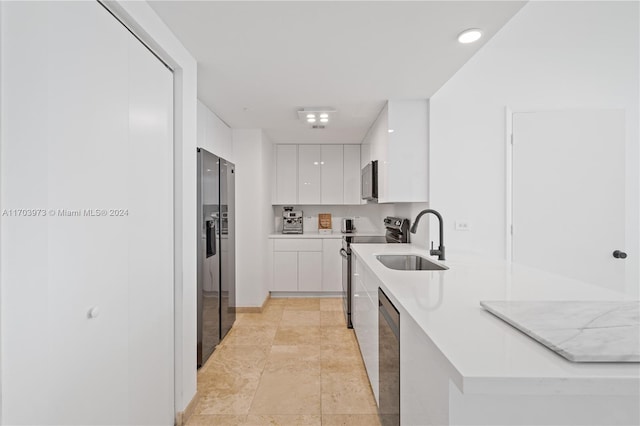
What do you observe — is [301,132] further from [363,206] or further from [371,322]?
[371,322]

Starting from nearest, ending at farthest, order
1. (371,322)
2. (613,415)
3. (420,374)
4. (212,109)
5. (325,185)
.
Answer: (613,415)
(420,374)
(371,322)
(212,109)
(325,185)

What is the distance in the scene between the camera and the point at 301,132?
4.24 m

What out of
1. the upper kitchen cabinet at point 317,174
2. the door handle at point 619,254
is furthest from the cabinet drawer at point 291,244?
the door handle at point 619,254

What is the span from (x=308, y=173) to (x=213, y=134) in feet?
6.29

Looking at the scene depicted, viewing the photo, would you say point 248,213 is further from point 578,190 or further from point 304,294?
point 578,190

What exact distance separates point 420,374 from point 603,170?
2.81 meters

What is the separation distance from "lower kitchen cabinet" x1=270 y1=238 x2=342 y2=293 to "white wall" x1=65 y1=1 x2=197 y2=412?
257cm

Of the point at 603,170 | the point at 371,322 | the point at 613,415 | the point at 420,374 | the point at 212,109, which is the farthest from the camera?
the point at 212,109

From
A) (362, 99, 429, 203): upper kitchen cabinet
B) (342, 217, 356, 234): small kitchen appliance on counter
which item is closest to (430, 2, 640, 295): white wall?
(362, 99, 429, 203): upper kitchen cabinet

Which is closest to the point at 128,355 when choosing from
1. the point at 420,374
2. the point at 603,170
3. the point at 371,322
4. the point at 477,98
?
the point at 420,374

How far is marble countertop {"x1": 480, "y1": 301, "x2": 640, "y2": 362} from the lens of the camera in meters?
0.80

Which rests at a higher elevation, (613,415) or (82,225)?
(82,225)

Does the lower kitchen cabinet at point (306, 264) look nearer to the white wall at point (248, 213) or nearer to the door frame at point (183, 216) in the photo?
the white wall at point (248, 213)

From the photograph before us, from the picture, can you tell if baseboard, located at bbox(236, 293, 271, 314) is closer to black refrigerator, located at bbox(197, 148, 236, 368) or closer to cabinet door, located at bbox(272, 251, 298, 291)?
black refrigerator, located at bbox(197, 148, 236, 368)
